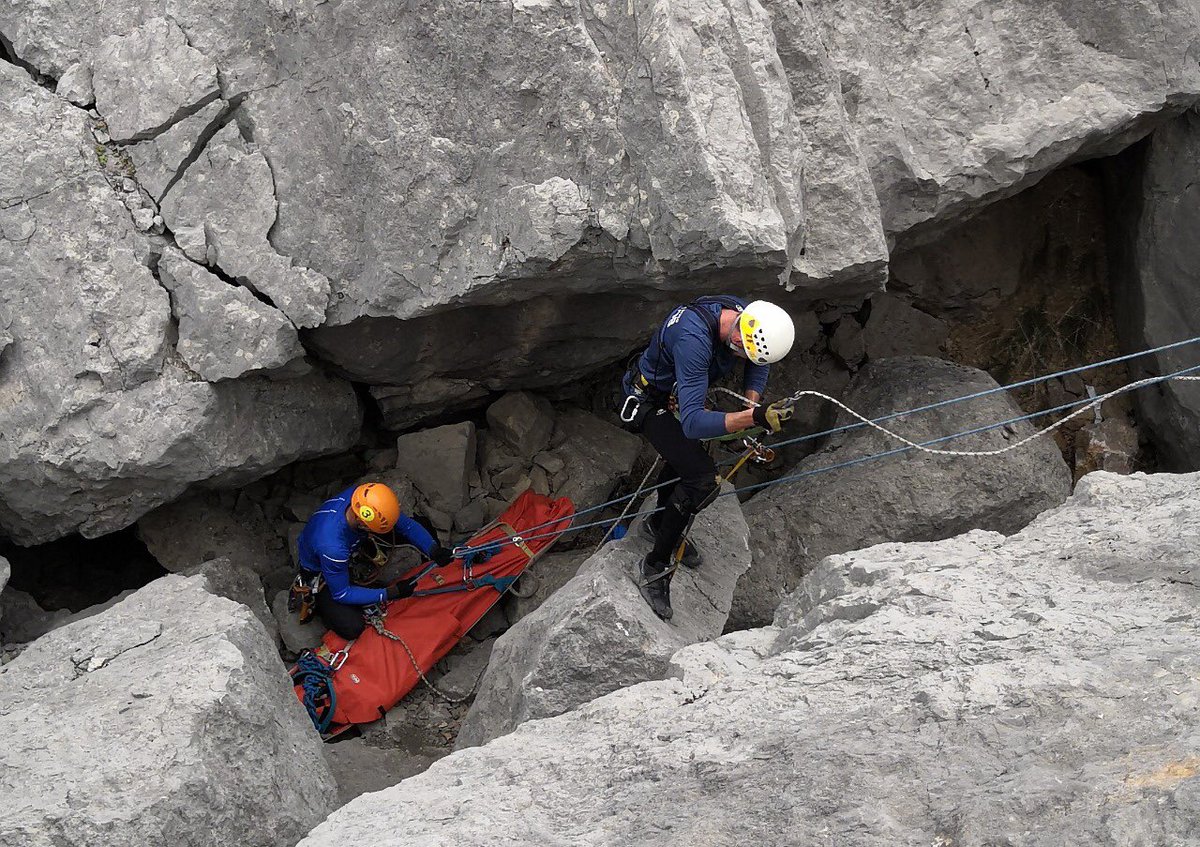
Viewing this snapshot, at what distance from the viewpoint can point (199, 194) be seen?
5324 mm

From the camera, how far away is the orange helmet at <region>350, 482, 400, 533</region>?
591 centimetres

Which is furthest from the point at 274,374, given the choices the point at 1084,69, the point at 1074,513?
the point at 1084,69

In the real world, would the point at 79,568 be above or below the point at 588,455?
above

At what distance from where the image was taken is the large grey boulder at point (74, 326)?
5.21 meters

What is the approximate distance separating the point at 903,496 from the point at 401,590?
323 centimetres

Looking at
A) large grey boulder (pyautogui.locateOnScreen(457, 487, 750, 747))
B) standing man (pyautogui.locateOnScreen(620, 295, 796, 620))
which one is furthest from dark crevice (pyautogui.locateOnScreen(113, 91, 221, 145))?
large grey boulder (pyautogui.locateOnScreen(457, 487, 750, 747))

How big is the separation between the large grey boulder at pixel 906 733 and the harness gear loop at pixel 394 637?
2760 mm

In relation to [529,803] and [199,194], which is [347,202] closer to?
[199,194]

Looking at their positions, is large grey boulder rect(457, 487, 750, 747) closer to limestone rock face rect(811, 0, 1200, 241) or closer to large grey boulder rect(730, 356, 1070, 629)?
large grey boulder rect(730, 356, 1070, 629)

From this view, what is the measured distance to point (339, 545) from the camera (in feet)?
19.8

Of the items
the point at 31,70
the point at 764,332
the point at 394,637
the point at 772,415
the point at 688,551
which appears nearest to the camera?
the point at 772,415

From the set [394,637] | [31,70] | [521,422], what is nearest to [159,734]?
[394,637]

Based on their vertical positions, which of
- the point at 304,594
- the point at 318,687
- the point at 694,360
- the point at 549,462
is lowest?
the point at 318,687

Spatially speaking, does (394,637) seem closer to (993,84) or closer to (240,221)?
(240,221)
